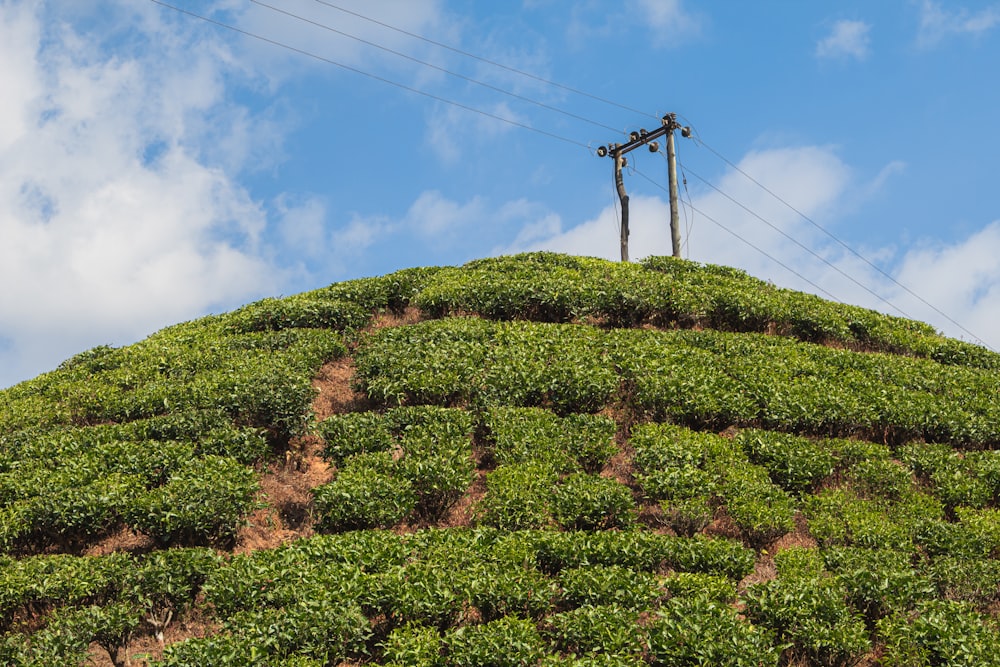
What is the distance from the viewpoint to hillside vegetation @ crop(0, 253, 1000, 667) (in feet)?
34.4

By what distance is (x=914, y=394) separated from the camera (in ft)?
58.7

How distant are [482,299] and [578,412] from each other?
4958 mm

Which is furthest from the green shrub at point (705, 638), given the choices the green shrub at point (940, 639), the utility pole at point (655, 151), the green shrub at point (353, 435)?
Answer: the utility pole at point (655, 151)

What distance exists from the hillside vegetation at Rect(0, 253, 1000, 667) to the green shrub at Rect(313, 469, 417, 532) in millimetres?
46

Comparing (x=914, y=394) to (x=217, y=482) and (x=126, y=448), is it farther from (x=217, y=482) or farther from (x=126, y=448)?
(x=126, y=448)

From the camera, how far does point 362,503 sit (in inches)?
509

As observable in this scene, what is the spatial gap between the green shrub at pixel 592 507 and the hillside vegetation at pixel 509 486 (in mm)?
46

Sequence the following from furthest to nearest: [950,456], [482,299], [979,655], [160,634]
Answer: [482,299], [950,456], [160,634], [979,655]

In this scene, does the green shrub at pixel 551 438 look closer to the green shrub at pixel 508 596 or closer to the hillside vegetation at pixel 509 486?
the hillside vegetation at pixel 509 486

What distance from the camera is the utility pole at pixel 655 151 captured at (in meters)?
29.8

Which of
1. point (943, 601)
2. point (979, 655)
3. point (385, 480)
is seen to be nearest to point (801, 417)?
point (943, 601)

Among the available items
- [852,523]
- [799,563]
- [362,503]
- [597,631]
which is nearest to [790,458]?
[852,523]

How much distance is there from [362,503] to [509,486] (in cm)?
221

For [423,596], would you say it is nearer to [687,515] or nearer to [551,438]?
[687,515]
